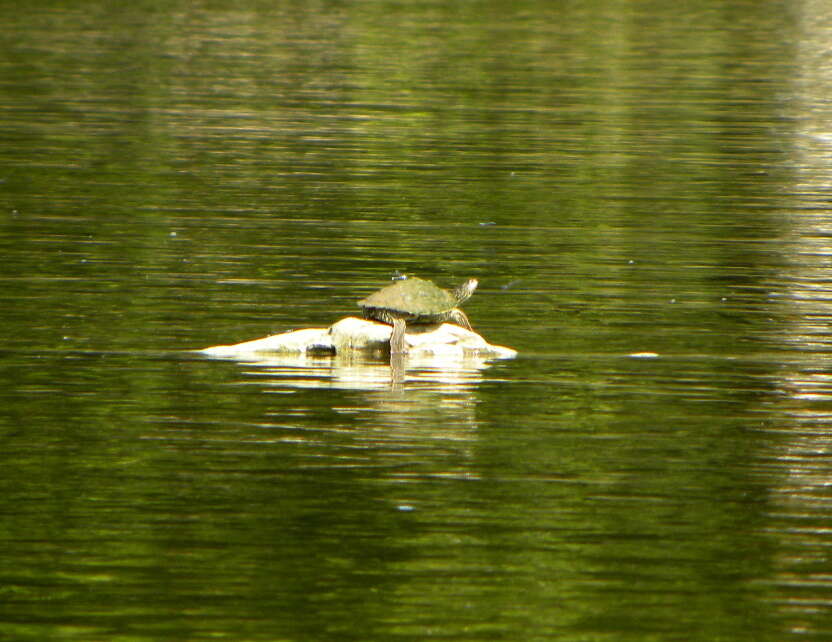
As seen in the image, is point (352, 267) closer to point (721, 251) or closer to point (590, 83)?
point (721, 251)

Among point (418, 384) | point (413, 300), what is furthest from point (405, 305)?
point (418, 384)

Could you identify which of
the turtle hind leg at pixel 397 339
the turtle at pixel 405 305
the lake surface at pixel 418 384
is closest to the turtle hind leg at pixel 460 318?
the turtle at pixel 405 305

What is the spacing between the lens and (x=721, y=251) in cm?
1564

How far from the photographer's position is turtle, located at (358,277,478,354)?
1123 centimetres

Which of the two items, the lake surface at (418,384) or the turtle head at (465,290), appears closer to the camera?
the lake surface at (418,384)

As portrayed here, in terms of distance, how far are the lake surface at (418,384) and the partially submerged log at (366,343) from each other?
221 mm

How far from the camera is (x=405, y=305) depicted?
11242mm

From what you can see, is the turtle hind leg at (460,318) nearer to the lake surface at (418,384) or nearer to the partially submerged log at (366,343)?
the partially submerged log at (366,343)

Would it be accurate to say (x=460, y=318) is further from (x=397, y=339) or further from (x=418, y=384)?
(x=418, y=384)

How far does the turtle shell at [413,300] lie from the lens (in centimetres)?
1124

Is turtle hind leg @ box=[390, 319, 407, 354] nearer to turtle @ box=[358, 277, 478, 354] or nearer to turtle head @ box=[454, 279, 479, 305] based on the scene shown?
turtle @ box=[358, 277, 478, 354]

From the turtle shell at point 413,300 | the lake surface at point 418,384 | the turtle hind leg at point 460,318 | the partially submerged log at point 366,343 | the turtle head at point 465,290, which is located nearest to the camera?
the lake surface at point 418,384

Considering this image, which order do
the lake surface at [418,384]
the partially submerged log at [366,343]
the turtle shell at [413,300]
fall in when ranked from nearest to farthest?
the lake surface at [418,384], the partially submerged log at [366,343], the turtle shell at [413,300]

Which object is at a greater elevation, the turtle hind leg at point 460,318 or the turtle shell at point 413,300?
the turtle shell at point 413,300
